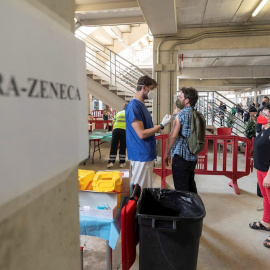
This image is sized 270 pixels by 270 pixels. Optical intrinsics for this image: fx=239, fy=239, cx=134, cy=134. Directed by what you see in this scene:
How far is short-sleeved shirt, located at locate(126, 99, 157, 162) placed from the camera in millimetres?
2371

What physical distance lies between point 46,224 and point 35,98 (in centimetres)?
23

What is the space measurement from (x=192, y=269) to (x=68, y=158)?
5.73ft

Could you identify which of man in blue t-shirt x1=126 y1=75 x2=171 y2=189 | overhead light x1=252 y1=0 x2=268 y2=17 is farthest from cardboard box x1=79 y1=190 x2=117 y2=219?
overhead light x1=252 y1=0 x2=268 y2=17

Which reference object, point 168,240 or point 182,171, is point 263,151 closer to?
point 182,171

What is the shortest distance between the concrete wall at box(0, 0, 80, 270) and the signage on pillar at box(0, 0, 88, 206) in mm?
34

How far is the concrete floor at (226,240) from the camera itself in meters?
2.25

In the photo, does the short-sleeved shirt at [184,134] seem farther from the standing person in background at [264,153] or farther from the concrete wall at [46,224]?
the concrete wall at [46,224]

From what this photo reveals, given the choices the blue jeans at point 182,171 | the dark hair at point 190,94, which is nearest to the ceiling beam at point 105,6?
the dark hair at point 190,94

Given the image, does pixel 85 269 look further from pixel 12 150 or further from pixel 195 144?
pixel 12 150

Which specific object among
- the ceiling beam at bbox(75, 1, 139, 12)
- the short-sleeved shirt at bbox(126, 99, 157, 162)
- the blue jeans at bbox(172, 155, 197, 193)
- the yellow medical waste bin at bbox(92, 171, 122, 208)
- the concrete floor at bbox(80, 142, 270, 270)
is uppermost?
the ceiling beam at bbox(75, 1, 139, 12)

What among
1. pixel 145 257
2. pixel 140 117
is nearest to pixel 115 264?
pixel 145 257

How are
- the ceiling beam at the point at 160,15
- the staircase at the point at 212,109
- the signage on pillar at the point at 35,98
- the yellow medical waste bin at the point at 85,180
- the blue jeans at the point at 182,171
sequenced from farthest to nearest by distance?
the staircase at the point at 212,109, the ceiling beam at the point at 160,15, the blue jeans at the point at 182,171, the yellow medical waste bin at the point at 85,180, the signage on pillar at the point at 35,98

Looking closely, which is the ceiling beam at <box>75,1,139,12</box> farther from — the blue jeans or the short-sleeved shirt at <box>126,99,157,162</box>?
the blue jeans

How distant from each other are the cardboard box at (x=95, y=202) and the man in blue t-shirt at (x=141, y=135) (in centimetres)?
76
